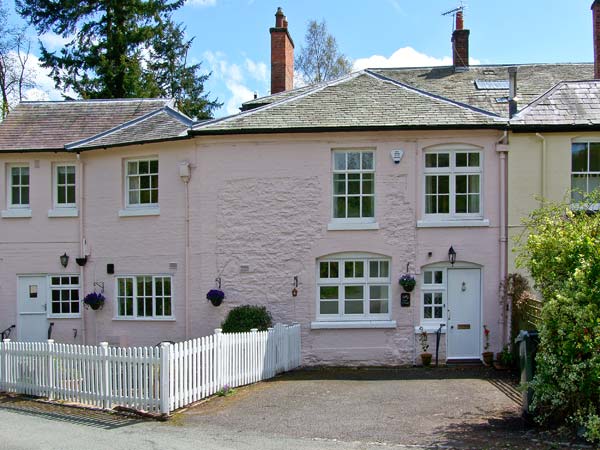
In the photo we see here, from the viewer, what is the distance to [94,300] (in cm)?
1811

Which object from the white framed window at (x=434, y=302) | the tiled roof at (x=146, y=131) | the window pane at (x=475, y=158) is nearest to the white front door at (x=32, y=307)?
the tiled roof at (x=146, y=131)

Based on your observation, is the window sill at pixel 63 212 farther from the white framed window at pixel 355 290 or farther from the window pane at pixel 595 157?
the window pane at pixel 595 157

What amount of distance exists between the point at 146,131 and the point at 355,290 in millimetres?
7103

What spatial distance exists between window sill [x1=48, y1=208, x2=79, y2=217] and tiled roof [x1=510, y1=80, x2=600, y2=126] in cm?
1194

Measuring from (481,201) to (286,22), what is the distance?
10933mm

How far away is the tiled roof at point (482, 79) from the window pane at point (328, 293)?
6.32m

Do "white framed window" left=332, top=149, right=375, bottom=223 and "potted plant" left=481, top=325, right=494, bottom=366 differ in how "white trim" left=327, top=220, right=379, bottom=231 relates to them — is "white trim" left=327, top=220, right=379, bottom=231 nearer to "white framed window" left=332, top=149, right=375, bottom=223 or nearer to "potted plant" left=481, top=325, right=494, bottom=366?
"white framed window" left=332, top=149, right=375, bottom=223

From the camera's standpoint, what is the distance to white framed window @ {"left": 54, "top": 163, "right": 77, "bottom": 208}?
19.5 metres

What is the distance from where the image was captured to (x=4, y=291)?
1948 cm

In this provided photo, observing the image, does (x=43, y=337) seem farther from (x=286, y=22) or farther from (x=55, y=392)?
(x=286, y=22)

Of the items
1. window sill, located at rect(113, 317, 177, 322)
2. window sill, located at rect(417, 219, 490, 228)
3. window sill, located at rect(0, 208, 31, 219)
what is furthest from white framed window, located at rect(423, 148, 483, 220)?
window sill, located at rect(0, 208, 31, 219)

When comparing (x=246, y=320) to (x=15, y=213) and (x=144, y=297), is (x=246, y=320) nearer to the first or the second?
(x=144, y=297)

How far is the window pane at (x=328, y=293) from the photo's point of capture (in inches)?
669

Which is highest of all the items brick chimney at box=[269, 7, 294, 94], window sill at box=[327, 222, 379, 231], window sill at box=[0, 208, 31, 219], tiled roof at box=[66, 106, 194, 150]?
brick chimney at box=[269, 7, 294, 94]
